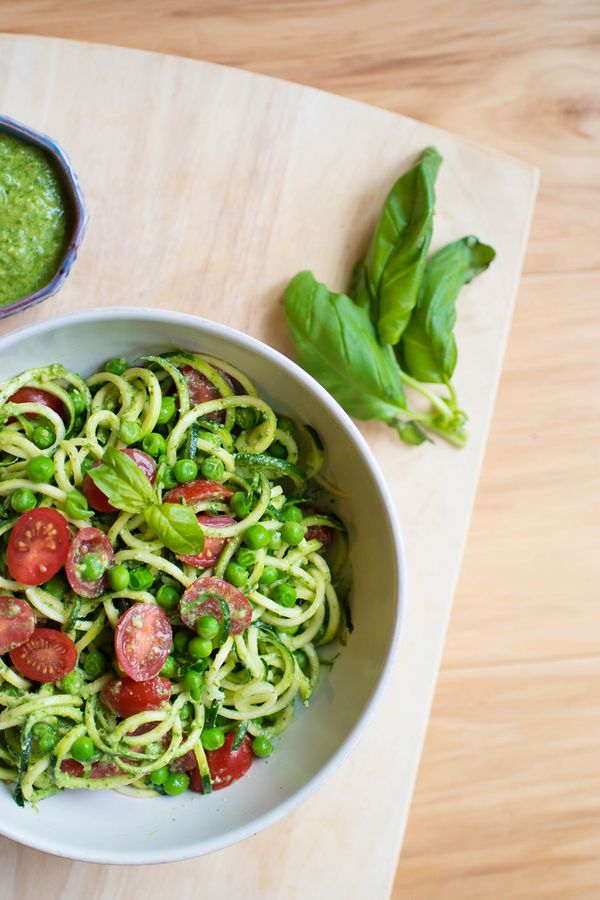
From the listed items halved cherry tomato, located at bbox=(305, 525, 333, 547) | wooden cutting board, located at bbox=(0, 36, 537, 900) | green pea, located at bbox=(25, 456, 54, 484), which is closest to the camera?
green pea, located at bbox=(25, 456, 54, 484)

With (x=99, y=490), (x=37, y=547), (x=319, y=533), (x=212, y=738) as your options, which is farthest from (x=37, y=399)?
(x=212, y=738)

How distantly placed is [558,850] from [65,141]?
3.64 m

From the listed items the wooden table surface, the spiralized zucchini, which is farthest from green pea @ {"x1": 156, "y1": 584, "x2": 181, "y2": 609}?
→ the wooden table surface

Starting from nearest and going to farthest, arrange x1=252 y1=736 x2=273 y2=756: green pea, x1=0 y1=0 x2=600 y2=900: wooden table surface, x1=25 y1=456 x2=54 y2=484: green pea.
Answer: x1=25 y1=456 x2=54 y2=484: green pea < x1=252 y1=736 x2=273 y2=756: green pea < x1=0 y1=0 x2=600 y2=900: wooden table surface

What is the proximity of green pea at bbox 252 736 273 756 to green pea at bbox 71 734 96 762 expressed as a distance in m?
0.55

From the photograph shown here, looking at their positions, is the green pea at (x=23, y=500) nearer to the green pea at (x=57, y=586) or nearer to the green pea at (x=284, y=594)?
the green pea at (x=57, y=586)

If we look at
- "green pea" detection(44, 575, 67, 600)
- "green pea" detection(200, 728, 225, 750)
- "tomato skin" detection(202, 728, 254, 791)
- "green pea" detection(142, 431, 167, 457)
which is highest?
"green pea" detection(142, 431, 167, 457)

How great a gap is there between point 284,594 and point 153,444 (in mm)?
659

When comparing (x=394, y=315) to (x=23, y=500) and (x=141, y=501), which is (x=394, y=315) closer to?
(x=141, y=501)

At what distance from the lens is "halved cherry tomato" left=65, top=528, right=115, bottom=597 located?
2.57 metres

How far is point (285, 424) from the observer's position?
9.46 feet

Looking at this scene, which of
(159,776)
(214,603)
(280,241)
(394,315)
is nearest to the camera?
(214,603)

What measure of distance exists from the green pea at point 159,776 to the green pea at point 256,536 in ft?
2.57

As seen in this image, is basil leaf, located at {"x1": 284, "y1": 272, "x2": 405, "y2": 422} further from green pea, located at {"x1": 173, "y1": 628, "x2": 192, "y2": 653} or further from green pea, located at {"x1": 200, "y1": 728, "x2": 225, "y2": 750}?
green pea, located at {"x1": 200, "y1": 728, "x2": 225, "y2": 750}
